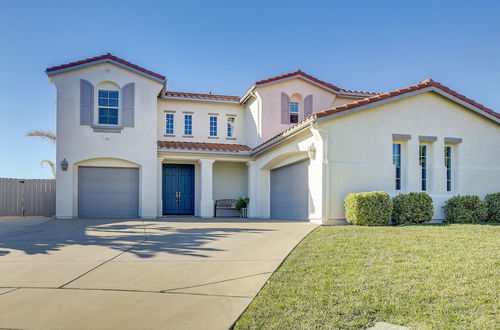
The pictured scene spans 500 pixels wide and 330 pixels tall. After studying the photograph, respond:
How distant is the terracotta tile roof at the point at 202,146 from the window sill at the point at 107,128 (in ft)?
6.34

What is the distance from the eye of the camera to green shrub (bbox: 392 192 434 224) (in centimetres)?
1245

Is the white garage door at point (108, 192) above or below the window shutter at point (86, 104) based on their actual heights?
below

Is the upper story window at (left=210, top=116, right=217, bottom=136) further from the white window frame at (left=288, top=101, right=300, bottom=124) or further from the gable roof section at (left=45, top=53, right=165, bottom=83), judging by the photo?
the white window frame at (left=288, top=101, right=300, bottom=124)

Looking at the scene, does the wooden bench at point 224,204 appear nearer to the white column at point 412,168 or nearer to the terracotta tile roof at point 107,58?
the terracotta tile roof at point 107,58

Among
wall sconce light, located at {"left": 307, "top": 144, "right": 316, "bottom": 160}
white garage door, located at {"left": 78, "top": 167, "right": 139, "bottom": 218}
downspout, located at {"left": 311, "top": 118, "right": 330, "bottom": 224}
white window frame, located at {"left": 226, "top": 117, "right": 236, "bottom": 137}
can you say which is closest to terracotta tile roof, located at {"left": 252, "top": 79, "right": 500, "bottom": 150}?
downspout, located at {"left": 311, "top": 118, "right": 330, "bottom": 224}

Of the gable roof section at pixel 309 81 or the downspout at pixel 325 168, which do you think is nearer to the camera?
the downspout at pixel 325 168

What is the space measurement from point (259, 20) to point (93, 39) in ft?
24.0

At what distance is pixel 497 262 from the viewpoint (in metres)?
6.24

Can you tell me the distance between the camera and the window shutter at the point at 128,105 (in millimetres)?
17641

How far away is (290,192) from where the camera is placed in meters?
16.3

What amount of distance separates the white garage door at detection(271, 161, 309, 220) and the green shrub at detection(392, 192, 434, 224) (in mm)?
3144

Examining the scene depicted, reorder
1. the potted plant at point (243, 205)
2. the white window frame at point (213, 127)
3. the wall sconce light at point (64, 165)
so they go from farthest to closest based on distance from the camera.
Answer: the white window frame at point (213, 127) < the potted plant at point (243, 205) < the wall sconce light at point (64, 165)

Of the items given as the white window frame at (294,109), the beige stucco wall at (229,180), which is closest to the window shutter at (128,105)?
the beige stucco wall at (229,180)

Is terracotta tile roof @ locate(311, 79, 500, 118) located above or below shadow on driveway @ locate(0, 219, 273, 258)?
above
